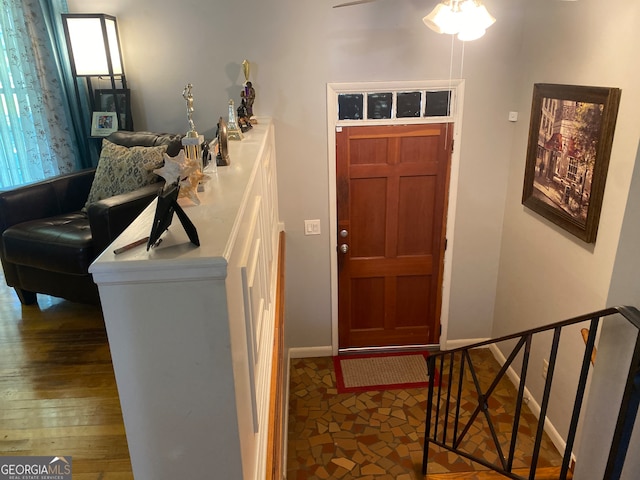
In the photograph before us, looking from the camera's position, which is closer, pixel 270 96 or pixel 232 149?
pixel 232 149

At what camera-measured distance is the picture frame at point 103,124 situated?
3264mm

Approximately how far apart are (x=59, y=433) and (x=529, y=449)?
2711 mm

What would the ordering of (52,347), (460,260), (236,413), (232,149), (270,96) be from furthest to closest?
(460,260), (270,96), (52,347), (232,149), (236,413)

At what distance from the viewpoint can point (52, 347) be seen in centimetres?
243

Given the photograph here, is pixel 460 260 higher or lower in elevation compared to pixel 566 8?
lower

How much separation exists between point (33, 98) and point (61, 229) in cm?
118

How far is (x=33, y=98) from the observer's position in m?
3.22

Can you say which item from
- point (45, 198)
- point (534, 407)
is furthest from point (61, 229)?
point (534, 407)

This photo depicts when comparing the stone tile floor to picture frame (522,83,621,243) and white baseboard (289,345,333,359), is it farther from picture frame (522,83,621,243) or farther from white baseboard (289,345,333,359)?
picture frame (522,83,621,243)

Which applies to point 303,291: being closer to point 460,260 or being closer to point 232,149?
point 460,260

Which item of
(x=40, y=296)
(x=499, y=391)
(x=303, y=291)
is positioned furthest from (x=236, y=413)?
(x=499, y=391)

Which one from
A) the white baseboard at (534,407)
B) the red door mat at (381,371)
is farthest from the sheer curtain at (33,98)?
the white baseboard at (534,407)

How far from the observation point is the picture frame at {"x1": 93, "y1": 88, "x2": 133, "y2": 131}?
323 cm

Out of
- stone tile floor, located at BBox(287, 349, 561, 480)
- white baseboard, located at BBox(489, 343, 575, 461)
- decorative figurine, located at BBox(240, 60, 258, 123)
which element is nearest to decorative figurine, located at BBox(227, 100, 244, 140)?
decorative figurine, located at BBox(240, 60, 258, 123)
